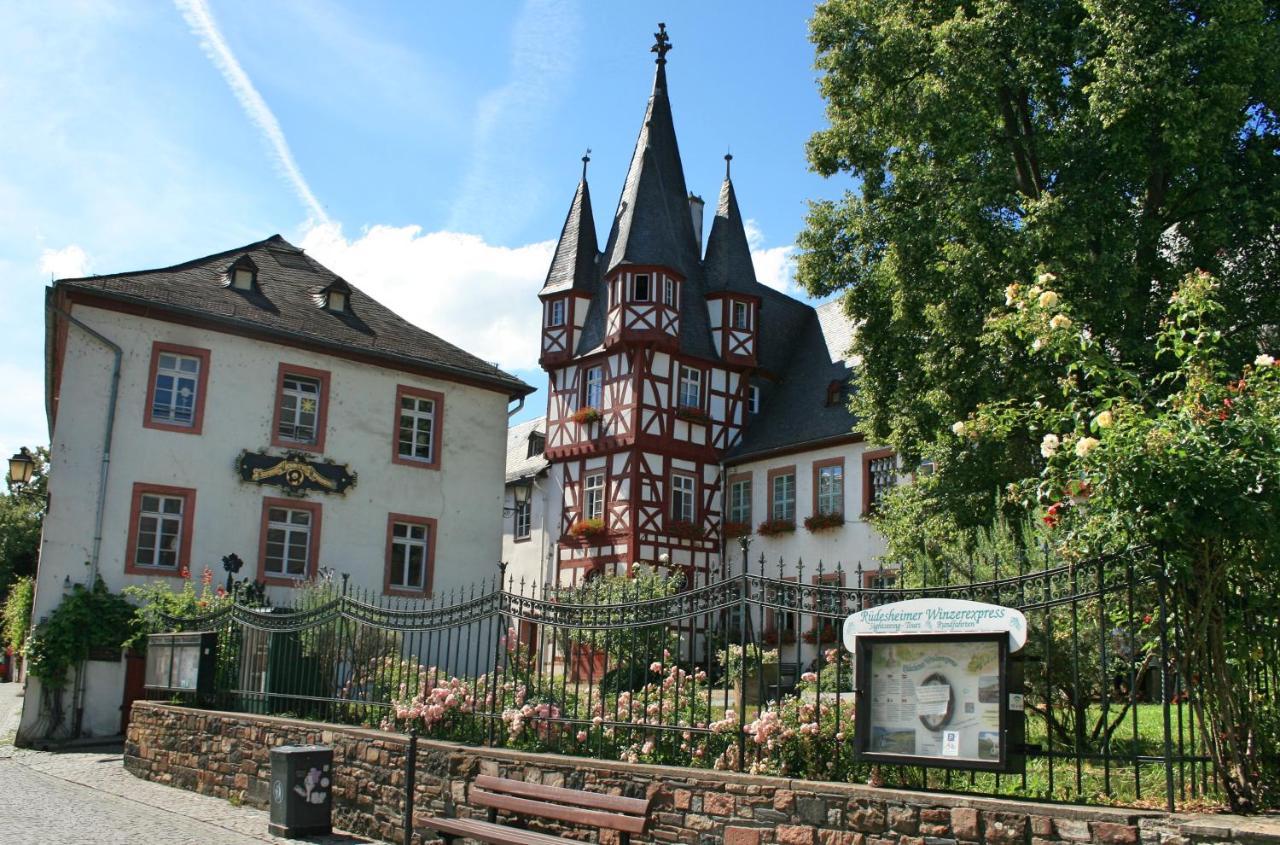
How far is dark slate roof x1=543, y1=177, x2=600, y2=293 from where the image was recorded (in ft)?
109

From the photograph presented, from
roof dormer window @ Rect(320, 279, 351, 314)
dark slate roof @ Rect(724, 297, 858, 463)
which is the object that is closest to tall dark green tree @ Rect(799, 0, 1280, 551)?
dark slate roof @ Rect(724, 297, 858, 463)

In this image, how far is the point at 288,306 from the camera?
75.4 ft

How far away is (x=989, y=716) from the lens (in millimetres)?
5801

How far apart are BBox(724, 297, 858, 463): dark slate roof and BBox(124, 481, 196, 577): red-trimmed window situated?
48.3 feet

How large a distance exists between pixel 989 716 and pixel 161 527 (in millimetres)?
17502

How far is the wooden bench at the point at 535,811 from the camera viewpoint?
23.8 ft

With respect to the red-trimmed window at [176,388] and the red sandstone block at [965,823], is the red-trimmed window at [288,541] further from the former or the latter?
the red sandstone block at [965,823]

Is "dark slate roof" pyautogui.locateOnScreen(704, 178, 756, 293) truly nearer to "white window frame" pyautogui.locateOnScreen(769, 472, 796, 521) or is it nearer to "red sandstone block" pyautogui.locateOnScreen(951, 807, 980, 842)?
"white window frame" pyautogui.locateOnScreen(769, 472, 796, 521)

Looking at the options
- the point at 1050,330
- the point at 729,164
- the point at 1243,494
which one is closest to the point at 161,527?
the point at 1050,330

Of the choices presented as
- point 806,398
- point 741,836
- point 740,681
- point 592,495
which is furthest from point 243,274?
point 741,836

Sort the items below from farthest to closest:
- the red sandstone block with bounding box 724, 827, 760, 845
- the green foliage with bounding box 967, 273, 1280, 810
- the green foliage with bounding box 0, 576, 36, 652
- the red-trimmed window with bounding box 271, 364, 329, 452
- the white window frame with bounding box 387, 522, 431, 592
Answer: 1. the white window frame with bounding box 387, 522, 431, 592
2. the red-trimmed window with bounding box 271, 364, 329, 452
3. the green foliage with bounding box 0, 576, 36, 652
4. the red sandstone block with bounding box 724, 827, 760, 845
5. the green foliage with bounding box 967, 273, 1280, 810

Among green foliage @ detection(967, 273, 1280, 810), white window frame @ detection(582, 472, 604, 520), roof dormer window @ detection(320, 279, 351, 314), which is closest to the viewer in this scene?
green foliage @ detection(967, 273, 1280, 810)

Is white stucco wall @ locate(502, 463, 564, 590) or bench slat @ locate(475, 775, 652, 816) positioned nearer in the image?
bench slat @ locate(475, 775, 652, 816)

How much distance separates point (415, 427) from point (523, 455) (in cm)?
1757
